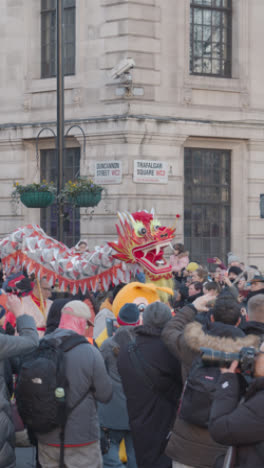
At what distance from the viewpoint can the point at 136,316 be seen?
7.57 metres

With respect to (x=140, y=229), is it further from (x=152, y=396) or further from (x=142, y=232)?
(x=152, y=396)

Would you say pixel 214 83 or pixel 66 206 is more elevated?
pixel 214 83

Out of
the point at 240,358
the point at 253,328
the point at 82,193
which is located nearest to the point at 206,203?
the point at 82,193

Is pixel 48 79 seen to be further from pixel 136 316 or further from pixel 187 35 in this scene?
pixel 136 316

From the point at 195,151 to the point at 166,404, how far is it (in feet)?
45.1

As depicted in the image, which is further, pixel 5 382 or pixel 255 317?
pixel 255 317

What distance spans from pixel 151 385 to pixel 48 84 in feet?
47.2

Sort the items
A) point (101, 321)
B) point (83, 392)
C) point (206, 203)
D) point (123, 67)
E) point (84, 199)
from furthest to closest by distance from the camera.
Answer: point (206, 203) < point (123, 67) < point (84, 199) < point (101, 321) < point (83, 392)

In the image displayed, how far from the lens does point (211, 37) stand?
20.5 metres

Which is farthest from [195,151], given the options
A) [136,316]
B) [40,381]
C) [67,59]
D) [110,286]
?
[40,381]

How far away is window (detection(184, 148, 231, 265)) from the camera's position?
20031mm

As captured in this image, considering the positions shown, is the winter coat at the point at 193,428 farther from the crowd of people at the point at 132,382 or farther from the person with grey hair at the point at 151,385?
the person with grey hair at the point at 151,385

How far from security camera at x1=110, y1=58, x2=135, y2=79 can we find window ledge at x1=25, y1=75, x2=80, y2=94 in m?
1.29

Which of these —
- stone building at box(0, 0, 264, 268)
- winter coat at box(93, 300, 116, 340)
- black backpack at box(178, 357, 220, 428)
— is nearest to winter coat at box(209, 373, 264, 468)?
black backpack at box(178, 357, 220, 428)
